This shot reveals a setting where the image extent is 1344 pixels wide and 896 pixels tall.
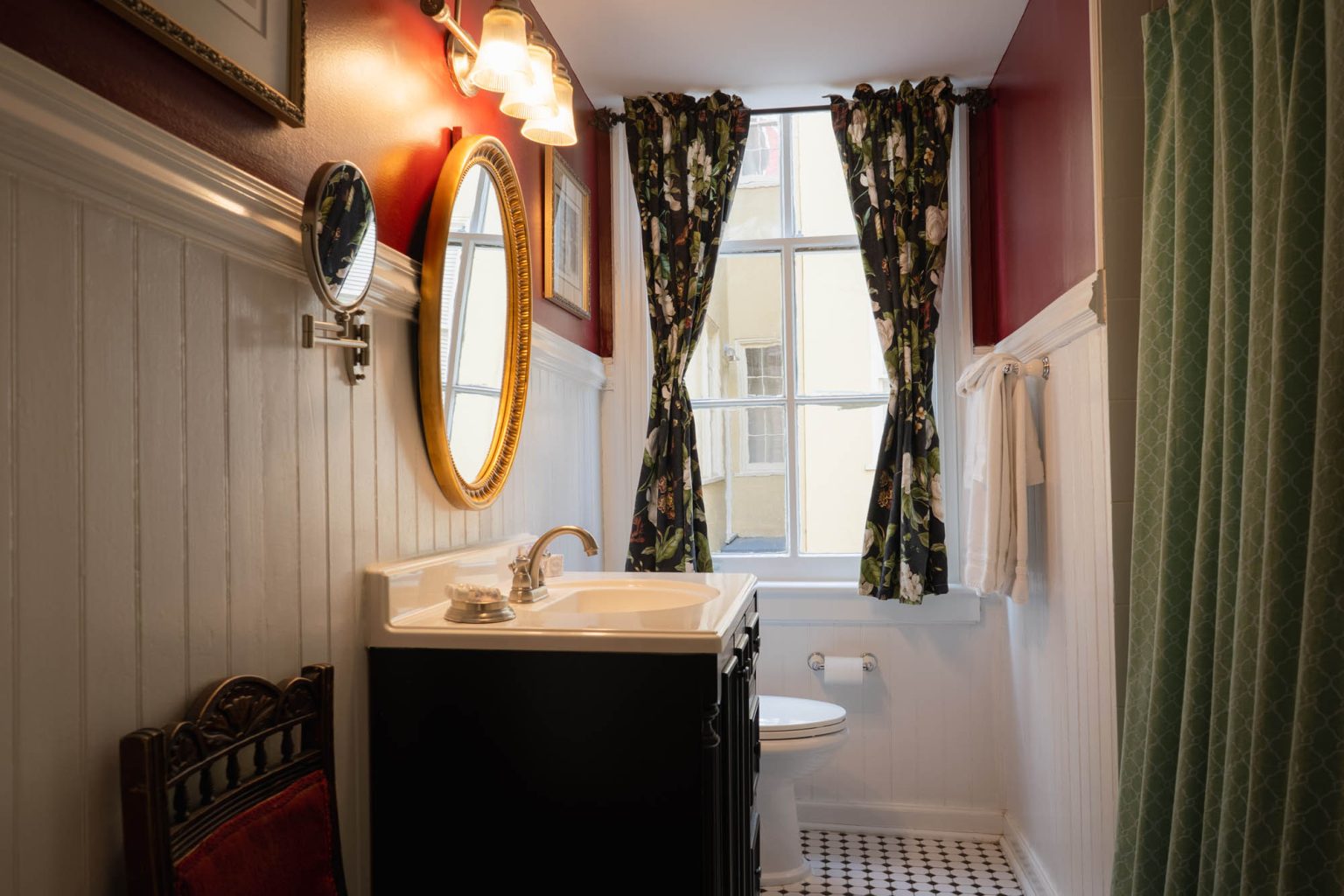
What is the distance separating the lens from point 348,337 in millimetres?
1447

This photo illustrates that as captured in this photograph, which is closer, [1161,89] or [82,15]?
[82,15]

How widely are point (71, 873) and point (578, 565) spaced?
1.89m

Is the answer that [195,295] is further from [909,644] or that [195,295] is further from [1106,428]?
[909,644]

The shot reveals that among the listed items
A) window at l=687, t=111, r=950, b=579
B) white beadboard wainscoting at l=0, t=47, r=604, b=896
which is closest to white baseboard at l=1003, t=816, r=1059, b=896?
window at l=687, t=111, r=950, b=579

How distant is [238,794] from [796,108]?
9.30 feet

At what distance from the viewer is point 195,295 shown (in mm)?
1126

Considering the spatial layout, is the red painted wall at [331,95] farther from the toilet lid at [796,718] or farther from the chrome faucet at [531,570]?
the toilet lid at [796,718]

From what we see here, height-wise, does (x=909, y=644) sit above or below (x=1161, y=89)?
below

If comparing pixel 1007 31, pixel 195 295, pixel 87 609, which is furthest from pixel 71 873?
pixel 1007 31

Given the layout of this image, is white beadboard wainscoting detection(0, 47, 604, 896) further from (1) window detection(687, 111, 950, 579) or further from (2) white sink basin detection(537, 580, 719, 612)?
(1) window detection(687, 111, 950, 579)

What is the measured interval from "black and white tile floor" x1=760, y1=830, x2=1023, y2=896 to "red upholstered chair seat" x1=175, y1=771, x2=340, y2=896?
173 centimetres

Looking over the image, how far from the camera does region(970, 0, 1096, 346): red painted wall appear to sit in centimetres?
210

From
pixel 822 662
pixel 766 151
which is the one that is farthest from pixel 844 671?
pixel 766 151

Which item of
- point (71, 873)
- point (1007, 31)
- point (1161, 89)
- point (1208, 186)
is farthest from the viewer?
point (1007, 31)
